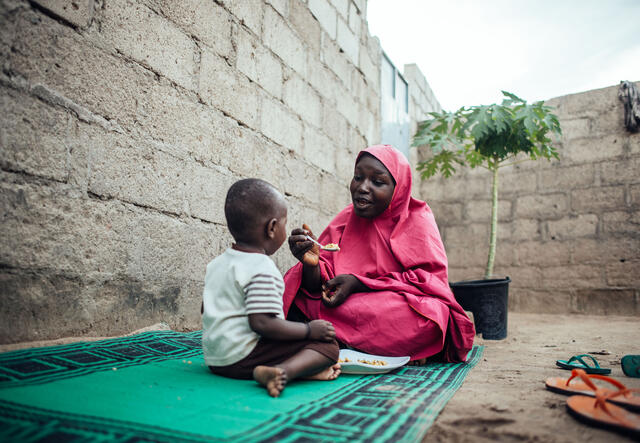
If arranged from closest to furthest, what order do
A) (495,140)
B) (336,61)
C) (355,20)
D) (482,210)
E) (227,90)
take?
1. (227,90)
2. (495,140)
3. (336,61)
4. (355,20)
5. (482,210)

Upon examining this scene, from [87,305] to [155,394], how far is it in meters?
0.94

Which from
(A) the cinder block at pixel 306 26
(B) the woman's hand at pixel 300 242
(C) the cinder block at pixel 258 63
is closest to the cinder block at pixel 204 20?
(C) the cinder block at pixel 258 63

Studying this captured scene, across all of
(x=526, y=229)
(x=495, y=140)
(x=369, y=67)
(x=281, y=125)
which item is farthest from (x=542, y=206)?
(x=281, y=125)

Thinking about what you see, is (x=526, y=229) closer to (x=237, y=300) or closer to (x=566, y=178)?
(x=566, y=178)

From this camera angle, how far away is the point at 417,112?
7680mm

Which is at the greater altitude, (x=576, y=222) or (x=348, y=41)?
(x=348, y=41)

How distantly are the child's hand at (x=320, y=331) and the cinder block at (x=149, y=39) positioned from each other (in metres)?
1.78

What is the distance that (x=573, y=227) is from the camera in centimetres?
604

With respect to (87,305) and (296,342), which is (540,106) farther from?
(87,305)

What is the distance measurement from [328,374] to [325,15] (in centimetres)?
389

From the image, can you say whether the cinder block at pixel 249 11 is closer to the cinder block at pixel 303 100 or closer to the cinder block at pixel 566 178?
the cinder block at pixel 303 100

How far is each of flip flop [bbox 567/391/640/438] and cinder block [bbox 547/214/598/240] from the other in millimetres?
5151

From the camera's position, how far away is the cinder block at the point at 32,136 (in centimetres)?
186

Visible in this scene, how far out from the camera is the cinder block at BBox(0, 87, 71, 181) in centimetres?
186
